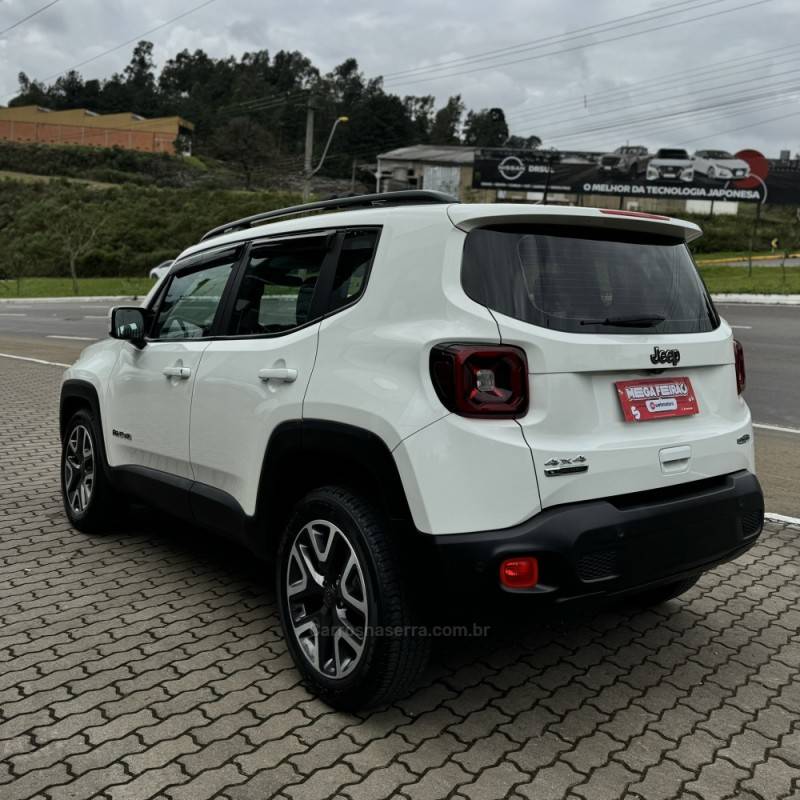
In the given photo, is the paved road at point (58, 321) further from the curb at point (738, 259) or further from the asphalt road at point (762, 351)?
the curb at point (738, 259)

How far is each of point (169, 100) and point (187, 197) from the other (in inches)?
3508

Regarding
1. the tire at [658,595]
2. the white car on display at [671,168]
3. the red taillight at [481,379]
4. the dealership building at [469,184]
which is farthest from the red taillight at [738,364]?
the white car on display at [671,168]

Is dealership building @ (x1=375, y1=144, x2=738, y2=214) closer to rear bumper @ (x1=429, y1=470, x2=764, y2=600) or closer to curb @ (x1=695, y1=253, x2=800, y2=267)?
curb @ (x1=695, y1=253, x2=800, y2=267)

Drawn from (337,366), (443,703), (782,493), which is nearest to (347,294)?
(337,366)

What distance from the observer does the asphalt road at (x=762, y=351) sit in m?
6.72

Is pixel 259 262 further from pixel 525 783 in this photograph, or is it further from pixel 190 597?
pixel 525 783

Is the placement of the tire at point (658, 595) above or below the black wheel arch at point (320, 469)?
below

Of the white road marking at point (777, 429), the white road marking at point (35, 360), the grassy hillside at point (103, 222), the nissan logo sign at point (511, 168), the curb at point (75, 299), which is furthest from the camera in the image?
the nissan logo sign at point (511, 168)

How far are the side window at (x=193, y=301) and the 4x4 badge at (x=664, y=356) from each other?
1.93 metres

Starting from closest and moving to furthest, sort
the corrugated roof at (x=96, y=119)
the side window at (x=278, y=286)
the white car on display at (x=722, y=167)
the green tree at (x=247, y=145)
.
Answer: the side window at (x=278, y=286)
the white car on display at (x=722, y=167)
the green tree at (x=247, y=145)
the corrugated roof at (x=96, y=119)

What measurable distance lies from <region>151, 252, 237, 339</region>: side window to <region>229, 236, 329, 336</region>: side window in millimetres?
225

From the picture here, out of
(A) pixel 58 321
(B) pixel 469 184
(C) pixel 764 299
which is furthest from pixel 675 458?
(B) pixel 469 184

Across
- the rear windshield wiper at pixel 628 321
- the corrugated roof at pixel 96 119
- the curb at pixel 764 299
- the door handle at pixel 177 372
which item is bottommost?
the curb at pixel 764 299

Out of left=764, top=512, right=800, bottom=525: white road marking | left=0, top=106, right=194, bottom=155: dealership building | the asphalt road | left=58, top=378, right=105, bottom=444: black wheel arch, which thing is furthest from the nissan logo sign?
left=0, top=106, right=194, bottom=155: dealership building
